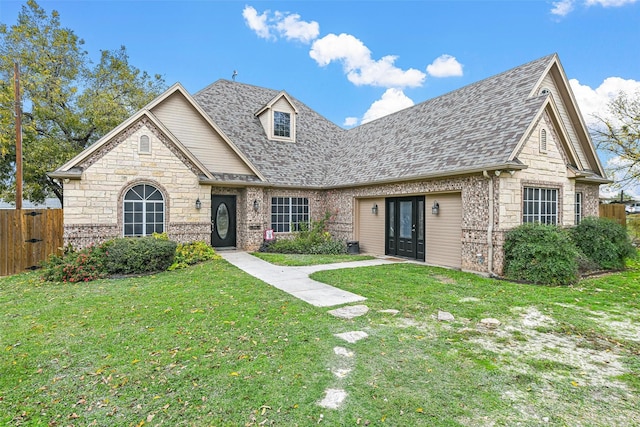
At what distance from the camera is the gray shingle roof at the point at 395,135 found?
10.4m

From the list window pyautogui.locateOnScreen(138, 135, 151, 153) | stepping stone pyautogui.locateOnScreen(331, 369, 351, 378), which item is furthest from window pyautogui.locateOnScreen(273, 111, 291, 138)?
stepping stone pyautogui.locateOnScreen(331, 369, 351, 378)

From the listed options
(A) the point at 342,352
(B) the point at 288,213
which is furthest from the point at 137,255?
(A) the point at 342,352

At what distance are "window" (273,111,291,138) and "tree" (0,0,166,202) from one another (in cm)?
973

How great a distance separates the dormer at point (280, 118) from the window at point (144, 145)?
6.53 metres

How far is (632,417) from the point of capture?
3012 mm

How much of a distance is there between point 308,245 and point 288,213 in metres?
2.14

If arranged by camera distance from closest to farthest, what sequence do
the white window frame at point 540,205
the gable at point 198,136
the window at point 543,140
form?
the white window frame at point 540,205 → the window at point 543,140 → the gable at point 198,136

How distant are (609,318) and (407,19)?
15487mm

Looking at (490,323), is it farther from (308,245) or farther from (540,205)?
(308,245)

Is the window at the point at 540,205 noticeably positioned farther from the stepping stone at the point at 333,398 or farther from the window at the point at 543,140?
the stepping stone at the point at 333,398

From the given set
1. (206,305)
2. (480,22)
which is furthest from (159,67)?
(206,305)

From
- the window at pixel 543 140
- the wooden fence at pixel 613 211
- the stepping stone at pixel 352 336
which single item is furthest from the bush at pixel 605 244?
the stepping stone at pixel 352 336

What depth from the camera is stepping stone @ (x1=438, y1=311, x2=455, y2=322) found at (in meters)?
5.57

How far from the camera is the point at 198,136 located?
13945 millimetres
